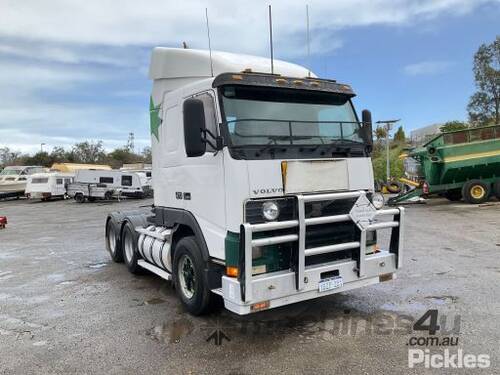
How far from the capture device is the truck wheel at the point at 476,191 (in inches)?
660

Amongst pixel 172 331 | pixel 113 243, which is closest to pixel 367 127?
pixel 172 331

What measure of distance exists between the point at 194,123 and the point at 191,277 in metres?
1.91

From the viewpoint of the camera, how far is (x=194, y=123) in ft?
14.1

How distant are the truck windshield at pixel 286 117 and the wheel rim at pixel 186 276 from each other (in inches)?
66.3

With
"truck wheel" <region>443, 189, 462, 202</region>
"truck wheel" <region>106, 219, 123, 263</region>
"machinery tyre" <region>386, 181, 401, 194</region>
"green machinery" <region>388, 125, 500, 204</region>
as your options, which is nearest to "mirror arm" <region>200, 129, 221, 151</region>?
"truck wheel" <region>106, 219, 123, 263</region>

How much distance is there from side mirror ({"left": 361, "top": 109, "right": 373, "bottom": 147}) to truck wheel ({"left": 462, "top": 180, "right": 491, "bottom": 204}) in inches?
536

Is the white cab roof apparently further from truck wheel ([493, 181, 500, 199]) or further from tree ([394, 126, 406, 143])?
tree ([394, 126, 406, 143])

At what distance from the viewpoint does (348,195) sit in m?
4.65

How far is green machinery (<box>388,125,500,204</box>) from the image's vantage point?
1659 cm

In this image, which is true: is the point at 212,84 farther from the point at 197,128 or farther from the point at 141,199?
the point at 141,199

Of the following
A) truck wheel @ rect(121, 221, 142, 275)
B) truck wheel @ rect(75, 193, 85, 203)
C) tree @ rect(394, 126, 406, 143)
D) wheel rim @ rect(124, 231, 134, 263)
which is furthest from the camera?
tree @ rect(394, 126, 406, 143)

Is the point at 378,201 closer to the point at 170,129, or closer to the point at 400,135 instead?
the point at 170,129

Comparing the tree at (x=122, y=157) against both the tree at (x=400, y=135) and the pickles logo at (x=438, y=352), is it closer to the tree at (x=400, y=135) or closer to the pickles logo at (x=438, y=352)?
the tree at (x=400, y=135)

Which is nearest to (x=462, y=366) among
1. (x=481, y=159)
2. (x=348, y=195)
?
(x=348, y=195)
